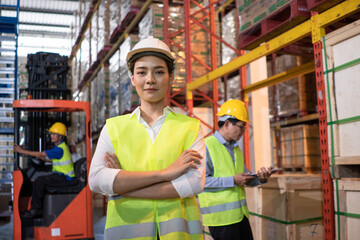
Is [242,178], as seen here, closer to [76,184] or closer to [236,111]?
[236,111]

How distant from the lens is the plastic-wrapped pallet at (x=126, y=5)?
23.8ft

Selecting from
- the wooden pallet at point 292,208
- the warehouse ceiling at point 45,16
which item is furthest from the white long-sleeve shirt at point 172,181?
Result: the warehouse ceiling at point 45,16

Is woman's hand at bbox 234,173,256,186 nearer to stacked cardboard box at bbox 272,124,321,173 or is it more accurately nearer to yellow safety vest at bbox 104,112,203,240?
yellow safety vest at bbox 104,112,203,240

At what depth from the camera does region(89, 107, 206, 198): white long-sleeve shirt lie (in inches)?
63.5

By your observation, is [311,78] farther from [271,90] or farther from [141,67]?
[141,67]

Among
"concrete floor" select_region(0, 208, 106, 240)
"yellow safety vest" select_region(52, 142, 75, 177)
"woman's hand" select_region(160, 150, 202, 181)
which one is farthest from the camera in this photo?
"concrete floor" select_region(0, 208, 106, 240)

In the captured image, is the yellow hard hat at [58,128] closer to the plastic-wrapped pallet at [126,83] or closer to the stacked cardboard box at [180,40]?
the plastic-wrapped pallet at [126,83]

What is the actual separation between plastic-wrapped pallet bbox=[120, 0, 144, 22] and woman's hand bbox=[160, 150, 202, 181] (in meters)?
6.12

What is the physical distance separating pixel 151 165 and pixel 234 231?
5.02 ft

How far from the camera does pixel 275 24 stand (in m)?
3.87

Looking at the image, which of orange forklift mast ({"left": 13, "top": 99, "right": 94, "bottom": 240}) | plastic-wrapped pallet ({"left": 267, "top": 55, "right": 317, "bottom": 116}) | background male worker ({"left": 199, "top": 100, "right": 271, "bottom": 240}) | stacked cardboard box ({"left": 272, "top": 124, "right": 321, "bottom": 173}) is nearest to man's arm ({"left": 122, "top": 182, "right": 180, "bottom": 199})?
background male worker ({"left": 199, "top": 100, "right": 271, "bottom": 240})

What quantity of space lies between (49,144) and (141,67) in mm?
4703

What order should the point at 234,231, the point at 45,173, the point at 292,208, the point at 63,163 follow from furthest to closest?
the point at 45,173 < the point at 63,163 < the point at 292,208 < the point at 234,231

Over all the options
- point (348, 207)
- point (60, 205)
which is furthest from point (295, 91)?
point (348, 207)
